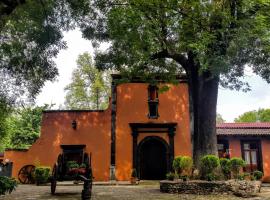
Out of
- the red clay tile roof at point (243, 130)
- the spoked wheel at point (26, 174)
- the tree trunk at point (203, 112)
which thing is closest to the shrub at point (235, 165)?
the tree trunk at point (203, 112)

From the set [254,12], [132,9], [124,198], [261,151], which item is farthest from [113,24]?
[261,151]

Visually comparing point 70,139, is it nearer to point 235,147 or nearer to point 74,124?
point 74,124

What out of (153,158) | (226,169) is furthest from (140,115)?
(226,169)

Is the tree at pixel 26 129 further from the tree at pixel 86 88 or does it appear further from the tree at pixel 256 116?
the tree at pixel 256 116

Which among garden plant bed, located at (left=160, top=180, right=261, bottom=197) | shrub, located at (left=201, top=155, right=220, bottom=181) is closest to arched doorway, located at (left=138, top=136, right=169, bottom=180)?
shrub, located at (left=201, top=155, right=220, bottom=181)

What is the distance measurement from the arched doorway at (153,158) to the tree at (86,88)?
15.1 m

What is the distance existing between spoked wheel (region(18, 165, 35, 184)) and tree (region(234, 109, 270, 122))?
1776 inches

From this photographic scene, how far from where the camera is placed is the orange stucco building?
19.7m

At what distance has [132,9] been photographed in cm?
1208

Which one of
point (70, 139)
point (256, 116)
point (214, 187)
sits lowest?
point (214, 187)

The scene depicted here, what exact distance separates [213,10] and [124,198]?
7.70 metres

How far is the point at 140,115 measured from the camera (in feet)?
66.5

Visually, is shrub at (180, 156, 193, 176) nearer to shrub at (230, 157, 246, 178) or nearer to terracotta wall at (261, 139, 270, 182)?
shrub at (230, 157, 246, 178)

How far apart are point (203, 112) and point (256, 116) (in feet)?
158
